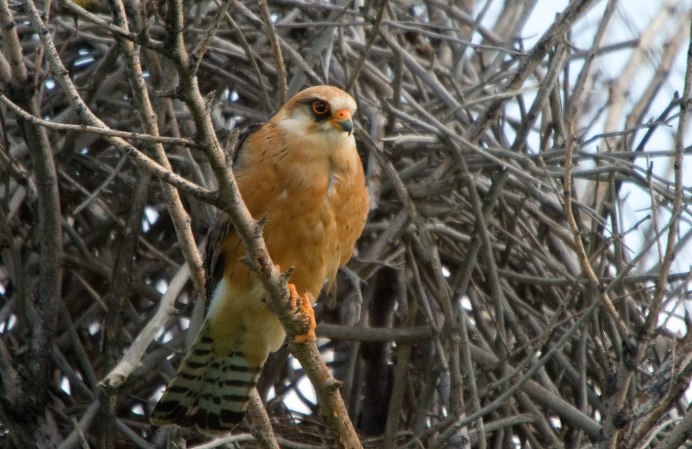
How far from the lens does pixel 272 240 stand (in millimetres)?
3320

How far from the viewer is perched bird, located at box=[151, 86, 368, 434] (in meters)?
3.29

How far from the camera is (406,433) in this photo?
12.8 feet

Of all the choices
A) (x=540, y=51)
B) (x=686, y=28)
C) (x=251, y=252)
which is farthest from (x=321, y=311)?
(x=686, y=28)

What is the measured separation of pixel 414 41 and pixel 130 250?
5.78 feet

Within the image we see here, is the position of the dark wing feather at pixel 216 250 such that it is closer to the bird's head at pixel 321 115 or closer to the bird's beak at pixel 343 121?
the bird's head at pixel 321 115

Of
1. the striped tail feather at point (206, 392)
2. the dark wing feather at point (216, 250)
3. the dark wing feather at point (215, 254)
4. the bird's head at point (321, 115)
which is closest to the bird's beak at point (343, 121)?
the bird's head at point (321, 115)

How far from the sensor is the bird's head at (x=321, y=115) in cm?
335

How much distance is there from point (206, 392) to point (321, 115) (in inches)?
43.0

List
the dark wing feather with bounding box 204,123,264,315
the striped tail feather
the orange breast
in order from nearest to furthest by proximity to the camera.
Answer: the orange breast → the dark wing feather with bounding box 204,123,264,315 → the striped tail feather

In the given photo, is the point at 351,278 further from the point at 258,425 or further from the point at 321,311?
the point at 258,425

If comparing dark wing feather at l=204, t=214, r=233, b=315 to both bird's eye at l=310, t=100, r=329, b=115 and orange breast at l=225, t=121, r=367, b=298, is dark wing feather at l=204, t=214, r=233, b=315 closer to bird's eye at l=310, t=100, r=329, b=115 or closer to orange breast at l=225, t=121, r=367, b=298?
orange breast at l=225, t=121, r=367, b=298

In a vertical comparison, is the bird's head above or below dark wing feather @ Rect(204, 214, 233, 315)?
above

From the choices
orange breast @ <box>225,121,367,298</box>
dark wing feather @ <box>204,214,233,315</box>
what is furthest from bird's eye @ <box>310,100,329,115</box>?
dark wing feather @ <box>204,214,233,315</box>

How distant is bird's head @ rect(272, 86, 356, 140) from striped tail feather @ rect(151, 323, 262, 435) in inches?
31.3
